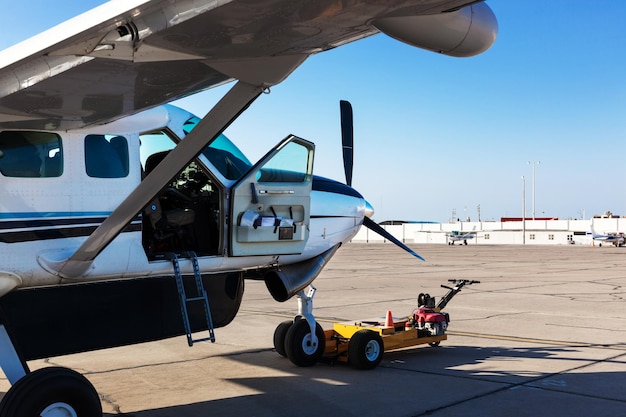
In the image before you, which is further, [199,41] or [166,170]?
[166,170]

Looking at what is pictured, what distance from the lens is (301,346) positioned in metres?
8.44

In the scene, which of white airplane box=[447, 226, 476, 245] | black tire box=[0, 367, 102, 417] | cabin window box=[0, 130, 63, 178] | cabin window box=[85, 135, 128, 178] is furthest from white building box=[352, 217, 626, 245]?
black tire box=[0, 367, 102, 417]

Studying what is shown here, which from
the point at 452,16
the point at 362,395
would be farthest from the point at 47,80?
the point at 362,395

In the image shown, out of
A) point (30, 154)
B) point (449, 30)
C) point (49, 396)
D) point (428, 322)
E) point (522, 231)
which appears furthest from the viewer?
point (522, 231)

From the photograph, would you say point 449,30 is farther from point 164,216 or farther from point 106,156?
point 164,216

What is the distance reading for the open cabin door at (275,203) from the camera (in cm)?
723

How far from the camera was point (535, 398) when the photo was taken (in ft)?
22.2

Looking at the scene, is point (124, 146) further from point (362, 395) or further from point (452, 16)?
point (452, 16)

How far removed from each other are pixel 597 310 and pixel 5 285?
38.9 ft

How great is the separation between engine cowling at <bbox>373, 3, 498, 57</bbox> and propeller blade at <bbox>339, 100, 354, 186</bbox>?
6225 millimetres

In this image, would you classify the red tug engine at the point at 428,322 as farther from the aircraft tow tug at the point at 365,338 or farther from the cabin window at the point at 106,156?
the cabin window at the point at 106,156

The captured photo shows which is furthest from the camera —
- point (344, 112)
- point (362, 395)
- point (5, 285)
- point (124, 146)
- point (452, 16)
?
point (344, 112)

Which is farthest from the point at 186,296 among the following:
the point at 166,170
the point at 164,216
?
the point at 166,170

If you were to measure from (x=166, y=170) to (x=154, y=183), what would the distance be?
6.4 inches
